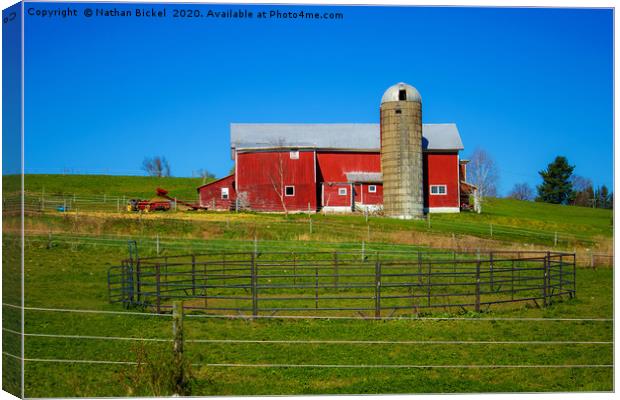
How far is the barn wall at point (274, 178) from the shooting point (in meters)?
41.3

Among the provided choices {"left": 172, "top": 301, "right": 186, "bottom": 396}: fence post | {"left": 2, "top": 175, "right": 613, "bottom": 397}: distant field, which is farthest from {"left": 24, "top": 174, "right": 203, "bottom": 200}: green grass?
{"left": 172, "top": 301, "right": 186, "bottom": 396}: fence post

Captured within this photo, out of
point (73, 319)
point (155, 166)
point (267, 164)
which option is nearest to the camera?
point (73, 319)

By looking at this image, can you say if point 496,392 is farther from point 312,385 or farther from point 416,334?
point 416,334

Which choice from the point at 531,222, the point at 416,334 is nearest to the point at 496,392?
the point at 416,334

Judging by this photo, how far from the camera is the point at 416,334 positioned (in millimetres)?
13562

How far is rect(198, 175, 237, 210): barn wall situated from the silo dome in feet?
32.1

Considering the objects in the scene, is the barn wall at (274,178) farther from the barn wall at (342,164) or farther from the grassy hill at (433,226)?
the grassy hill at (433,226)

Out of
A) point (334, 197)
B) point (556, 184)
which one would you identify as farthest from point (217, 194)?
point (556, 184)

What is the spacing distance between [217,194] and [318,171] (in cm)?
583

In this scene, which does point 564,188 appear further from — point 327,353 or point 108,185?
point 327,353

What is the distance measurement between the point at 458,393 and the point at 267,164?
33.3 metres

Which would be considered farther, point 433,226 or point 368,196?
point 368,196

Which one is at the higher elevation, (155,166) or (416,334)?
(155,166)

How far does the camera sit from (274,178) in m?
41.7
